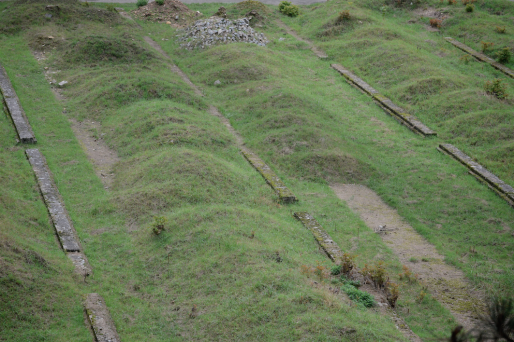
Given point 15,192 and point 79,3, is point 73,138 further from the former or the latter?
point 79,3

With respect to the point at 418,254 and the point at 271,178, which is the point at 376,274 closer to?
the point at 418,254

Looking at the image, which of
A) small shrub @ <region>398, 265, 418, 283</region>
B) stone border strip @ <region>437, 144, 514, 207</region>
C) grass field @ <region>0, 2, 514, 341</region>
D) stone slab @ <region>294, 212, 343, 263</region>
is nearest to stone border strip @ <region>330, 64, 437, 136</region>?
grass field @ <region>0, 2, 514, 341</region>

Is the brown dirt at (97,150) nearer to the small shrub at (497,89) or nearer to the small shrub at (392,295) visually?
the small shrub at (392,295)

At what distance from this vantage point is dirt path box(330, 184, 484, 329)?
1030cm

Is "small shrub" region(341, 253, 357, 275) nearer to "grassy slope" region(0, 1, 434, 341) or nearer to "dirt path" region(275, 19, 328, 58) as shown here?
"grassy slope" region(0, 1, 434, 341)

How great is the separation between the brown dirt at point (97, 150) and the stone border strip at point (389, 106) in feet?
31.5

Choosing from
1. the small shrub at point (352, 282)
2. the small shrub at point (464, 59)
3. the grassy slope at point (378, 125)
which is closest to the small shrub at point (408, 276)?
the grassy slope at point (378, 125)

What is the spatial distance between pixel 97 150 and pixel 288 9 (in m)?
17.1

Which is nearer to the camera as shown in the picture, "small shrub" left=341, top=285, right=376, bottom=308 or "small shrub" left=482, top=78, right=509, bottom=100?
"small shrub" left=341, top=285, right=376, bottom=308

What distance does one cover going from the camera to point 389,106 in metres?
18.8

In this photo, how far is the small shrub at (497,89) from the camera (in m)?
18.4

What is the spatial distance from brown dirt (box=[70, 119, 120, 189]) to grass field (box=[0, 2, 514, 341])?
25cm

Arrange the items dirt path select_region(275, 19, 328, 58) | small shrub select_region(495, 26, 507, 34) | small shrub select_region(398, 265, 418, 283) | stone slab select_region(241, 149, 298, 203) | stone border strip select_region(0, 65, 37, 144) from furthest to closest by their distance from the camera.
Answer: small shrub select_region(495, 26, 507, 34) → dirt path select_region(275, 19, 328, 58) → stone border strip select_region(0, 65, 37, 144) → stone slab select_region(241, 149, 298, 203) → small shrub select_region(398, 265, 418, 283)

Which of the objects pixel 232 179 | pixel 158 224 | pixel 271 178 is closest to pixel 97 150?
pixel 232 179
